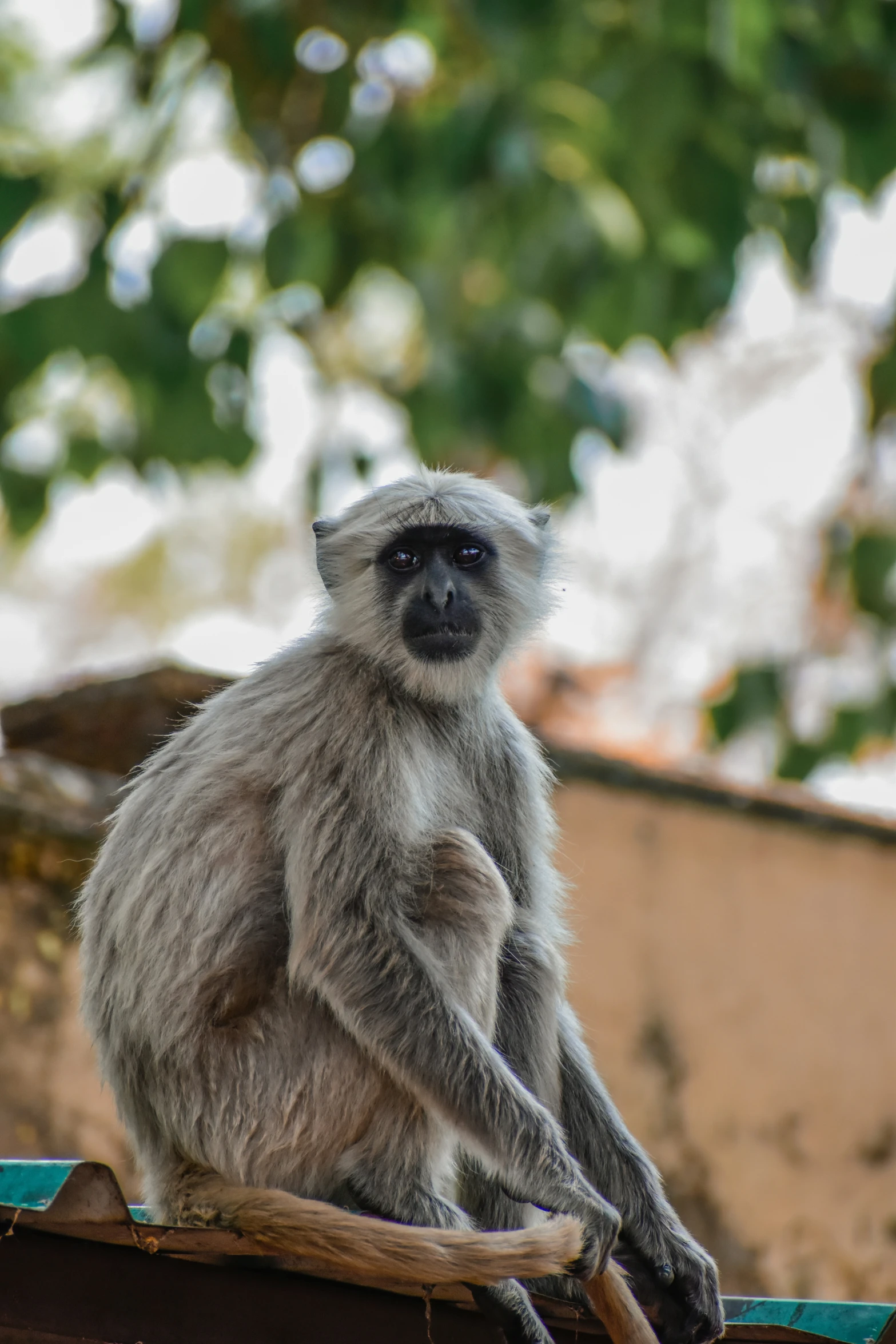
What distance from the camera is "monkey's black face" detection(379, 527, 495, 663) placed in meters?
3.57

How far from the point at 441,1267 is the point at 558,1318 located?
0.55m

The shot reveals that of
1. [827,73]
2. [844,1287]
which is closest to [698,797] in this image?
[844,1287]

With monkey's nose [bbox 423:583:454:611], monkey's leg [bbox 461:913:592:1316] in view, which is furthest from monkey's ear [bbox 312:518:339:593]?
monkey's leg [bbox 461:913:592:1316]

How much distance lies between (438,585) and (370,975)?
3.04 ft

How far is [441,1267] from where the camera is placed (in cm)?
270

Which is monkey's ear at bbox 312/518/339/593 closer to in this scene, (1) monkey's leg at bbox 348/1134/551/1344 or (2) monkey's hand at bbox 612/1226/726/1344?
(1) monkey's leg at bbox 348/1134/551/1344

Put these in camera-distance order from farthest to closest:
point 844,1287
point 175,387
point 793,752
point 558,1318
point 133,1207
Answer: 1. point 793,752
2. point 175,387
3. point 844,1287
4. point 133,1207
5. point 558,1318

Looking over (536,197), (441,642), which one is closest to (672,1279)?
(441,642)

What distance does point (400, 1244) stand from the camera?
2717 millimetres

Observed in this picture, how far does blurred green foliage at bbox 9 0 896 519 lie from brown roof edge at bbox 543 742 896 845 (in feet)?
7.28

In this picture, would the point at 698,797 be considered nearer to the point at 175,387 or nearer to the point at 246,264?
the point at 175,387

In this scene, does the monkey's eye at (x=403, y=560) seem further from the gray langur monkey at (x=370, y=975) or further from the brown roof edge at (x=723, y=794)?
the brown roof edge at (x=723, y=794)

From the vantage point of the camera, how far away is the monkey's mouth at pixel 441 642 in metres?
3.55

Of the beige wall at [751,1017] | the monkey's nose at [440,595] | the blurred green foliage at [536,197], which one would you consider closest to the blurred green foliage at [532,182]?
the blurred green foliage at [536,197]
